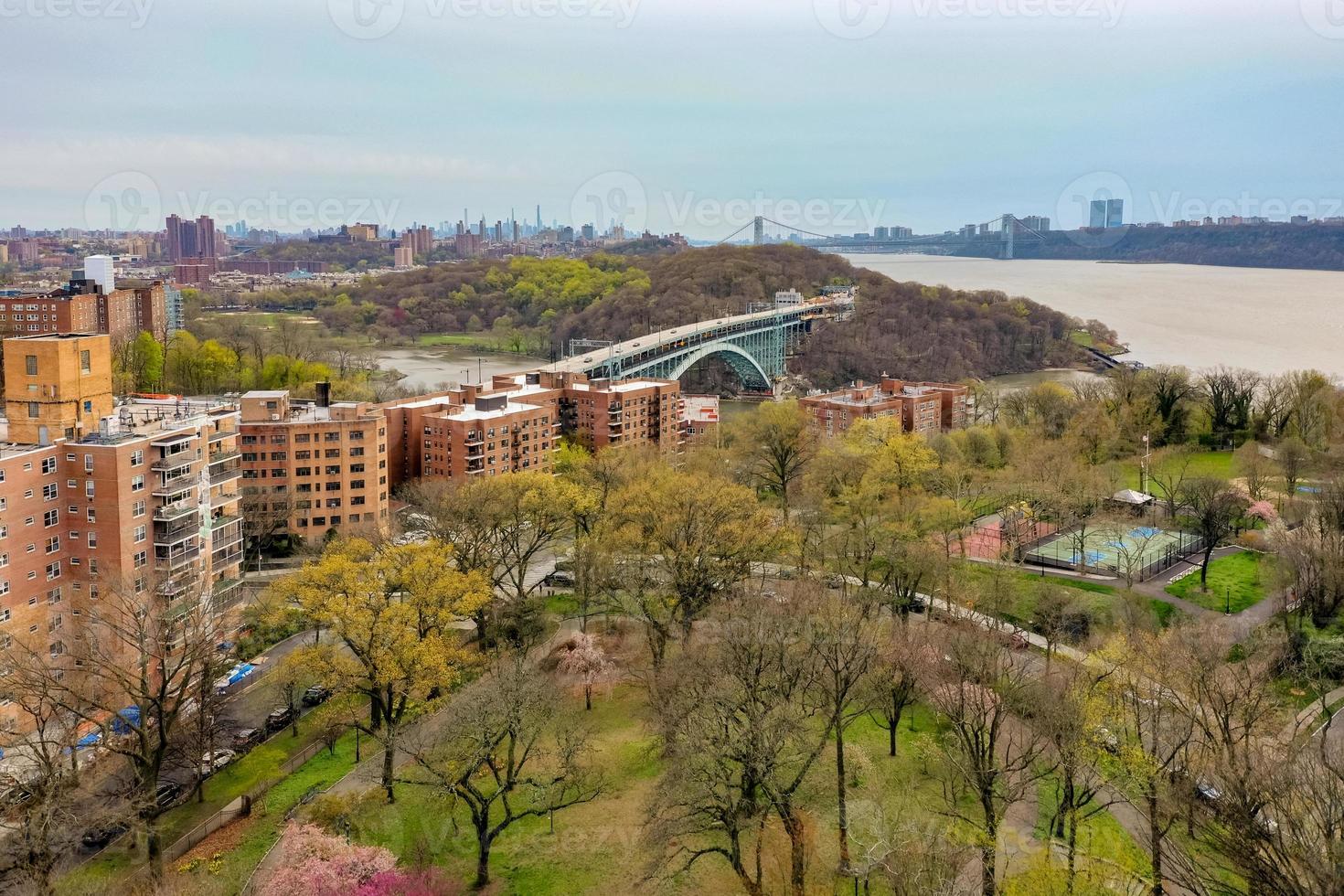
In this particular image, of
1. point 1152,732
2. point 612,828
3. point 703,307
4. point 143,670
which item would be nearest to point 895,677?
point 1152,732

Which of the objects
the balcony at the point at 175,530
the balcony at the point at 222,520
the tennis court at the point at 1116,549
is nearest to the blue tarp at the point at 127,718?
the balcony at the point at 175,530

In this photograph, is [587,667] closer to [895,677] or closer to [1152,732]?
[895,677]

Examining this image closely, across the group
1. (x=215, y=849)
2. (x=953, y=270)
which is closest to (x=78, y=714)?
(x=215, y=849)

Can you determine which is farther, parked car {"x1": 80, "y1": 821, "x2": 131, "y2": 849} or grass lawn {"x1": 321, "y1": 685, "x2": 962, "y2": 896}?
parked car {"x1": 80, "y1": 821, "x2": 131, "y2": 849}

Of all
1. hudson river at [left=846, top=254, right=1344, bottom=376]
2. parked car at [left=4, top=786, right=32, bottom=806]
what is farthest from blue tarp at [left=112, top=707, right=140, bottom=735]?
hudson river at [left=846, top=254, right=1344, bottom=376]

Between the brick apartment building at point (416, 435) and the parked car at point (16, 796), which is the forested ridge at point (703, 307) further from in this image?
the parked car at point (16, 796)

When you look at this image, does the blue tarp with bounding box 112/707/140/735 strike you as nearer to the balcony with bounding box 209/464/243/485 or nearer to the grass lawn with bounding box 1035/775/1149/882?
the balcony with bounding box 209/464/243/485

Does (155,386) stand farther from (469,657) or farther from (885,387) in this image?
(469,657)
